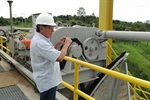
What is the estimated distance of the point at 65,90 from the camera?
5.26 metres

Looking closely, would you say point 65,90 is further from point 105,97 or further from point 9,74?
point 105,97

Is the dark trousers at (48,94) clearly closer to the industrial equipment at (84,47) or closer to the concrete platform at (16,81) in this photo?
the concrete platform at (16,81)

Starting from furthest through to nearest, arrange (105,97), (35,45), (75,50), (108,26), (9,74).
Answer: (108,26) < (9,74) < (75,50) < (105,97) < (35,45)

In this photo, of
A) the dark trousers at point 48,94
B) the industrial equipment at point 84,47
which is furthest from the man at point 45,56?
the industrial equipment at point 84,47

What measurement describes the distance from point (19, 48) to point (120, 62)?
10.0ft

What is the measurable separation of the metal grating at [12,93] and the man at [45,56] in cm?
152

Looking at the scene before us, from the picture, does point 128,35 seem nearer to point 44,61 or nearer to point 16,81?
point 44,61

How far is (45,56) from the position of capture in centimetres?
198

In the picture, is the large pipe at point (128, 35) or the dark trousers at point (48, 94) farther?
the large pipe at point (128, 35)

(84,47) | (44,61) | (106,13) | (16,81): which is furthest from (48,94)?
(106,13)

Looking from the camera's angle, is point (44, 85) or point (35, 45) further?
point (44, 85)

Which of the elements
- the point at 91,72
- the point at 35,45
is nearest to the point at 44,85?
the point at 35,45

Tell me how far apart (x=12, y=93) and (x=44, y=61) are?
2.05 metres

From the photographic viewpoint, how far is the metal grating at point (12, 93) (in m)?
3.59
